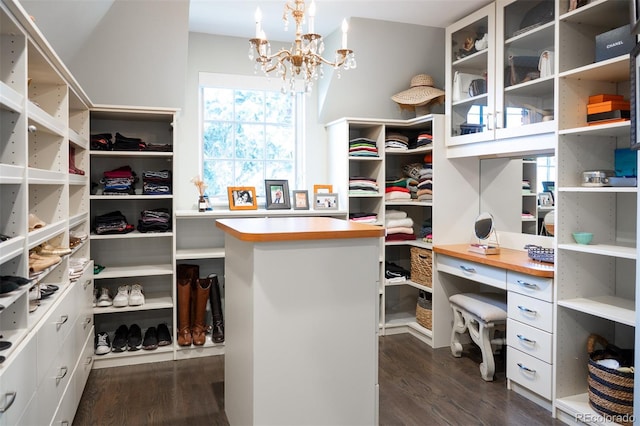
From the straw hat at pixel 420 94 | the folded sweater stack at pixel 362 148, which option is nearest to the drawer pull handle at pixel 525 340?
the folded sweater stack at pixel 362 148

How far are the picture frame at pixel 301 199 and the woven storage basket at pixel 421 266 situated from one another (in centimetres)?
106

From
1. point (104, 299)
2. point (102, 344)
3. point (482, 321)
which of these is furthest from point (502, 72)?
point (102, 344)

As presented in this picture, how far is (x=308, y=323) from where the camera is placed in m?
2.13

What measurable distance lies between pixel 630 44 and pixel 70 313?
320 cm

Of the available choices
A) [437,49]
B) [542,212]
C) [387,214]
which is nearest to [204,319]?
[387,214]

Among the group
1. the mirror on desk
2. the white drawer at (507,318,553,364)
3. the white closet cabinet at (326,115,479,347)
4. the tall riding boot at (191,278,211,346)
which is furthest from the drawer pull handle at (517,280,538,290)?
the tall riding boot at (191,278,211,346)

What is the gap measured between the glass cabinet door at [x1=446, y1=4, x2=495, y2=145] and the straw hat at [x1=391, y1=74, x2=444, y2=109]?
28 centimetres

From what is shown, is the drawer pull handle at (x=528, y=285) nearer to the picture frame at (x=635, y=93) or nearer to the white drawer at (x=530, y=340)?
the white drawer at (x=530, y=340)

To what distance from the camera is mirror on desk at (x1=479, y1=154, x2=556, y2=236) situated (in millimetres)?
3332

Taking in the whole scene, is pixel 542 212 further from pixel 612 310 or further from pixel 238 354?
pixel 238 354

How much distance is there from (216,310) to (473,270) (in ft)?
6.90

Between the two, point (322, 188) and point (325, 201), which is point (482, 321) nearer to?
point (325, 201)

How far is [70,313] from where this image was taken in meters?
2.54

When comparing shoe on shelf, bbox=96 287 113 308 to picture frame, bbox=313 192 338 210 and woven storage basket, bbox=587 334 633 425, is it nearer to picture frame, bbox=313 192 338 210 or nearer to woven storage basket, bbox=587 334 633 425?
picture frame, bbox=313 192 338 210
